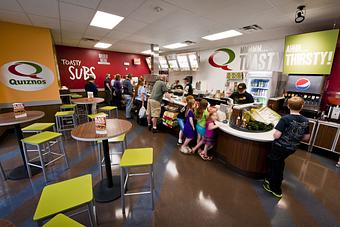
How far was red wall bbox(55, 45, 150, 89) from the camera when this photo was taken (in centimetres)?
721

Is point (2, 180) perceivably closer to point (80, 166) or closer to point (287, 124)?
point (80, 166)

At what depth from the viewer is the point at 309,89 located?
12.3ft

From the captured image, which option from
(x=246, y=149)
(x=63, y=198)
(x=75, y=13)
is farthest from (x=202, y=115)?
(x=75, y=13)

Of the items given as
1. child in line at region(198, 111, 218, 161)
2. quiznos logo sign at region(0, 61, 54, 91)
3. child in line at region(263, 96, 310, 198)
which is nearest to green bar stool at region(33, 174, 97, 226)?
child in line at region(198, 111, 218, 161)

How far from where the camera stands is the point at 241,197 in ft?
7.22

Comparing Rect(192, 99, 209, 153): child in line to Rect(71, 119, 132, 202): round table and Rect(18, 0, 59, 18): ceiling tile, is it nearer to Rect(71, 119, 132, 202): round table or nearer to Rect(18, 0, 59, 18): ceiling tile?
Rect(71, 119, 132, 202): round table

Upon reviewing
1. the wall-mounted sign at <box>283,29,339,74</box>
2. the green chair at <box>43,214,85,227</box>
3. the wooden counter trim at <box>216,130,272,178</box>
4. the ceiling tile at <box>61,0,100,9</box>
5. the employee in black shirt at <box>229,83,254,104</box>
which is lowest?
the wooden counter trim at <box>216,130,272,178</box>

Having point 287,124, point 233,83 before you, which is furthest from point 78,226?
point 233,83

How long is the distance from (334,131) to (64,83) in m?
9.89

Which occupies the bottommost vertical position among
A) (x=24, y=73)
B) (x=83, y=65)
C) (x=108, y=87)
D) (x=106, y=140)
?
(x=106, y=140)

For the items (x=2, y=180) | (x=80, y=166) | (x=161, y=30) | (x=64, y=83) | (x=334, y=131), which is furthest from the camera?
(x=64, y=83)

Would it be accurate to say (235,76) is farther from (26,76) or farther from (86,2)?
(26,76)

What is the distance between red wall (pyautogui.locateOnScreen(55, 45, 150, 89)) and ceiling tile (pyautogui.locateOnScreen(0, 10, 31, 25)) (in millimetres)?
3593

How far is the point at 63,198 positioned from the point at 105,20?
382 centimetres
